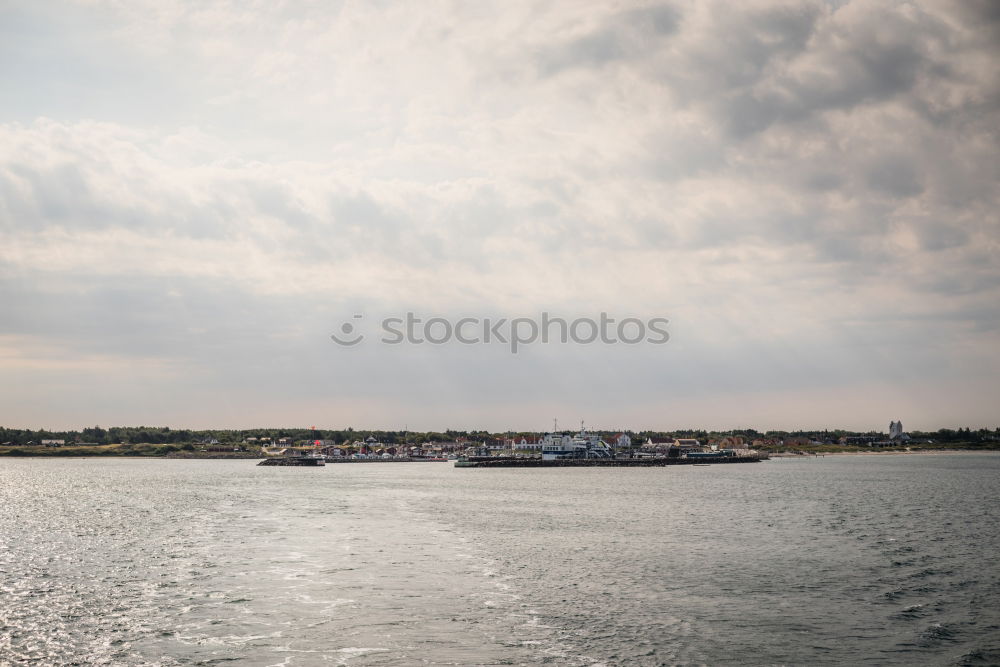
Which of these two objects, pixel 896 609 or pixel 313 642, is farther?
pixel 896 609

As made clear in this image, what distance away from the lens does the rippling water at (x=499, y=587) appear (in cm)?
2802

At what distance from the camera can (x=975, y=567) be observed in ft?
151

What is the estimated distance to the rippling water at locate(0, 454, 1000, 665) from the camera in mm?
28016

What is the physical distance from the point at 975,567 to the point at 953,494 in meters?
76.2

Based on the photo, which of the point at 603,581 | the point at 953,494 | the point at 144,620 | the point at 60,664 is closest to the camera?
the point at 60,664

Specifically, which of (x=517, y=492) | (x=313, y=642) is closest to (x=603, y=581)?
(x=313, y=642)

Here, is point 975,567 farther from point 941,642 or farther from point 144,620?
point 144,620

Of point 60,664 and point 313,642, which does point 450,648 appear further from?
point 60,664

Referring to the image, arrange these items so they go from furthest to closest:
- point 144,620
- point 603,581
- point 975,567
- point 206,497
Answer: point 206,497
point 975,567
point 603,581
point 144,620

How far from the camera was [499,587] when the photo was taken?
39.5m

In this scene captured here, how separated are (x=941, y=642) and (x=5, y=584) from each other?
46.7m

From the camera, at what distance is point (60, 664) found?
25.4 m

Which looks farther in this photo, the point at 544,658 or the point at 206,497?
the point at 206,497

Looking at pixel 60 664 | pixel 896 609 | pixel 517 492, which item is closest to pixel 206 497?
pixel 517 492
